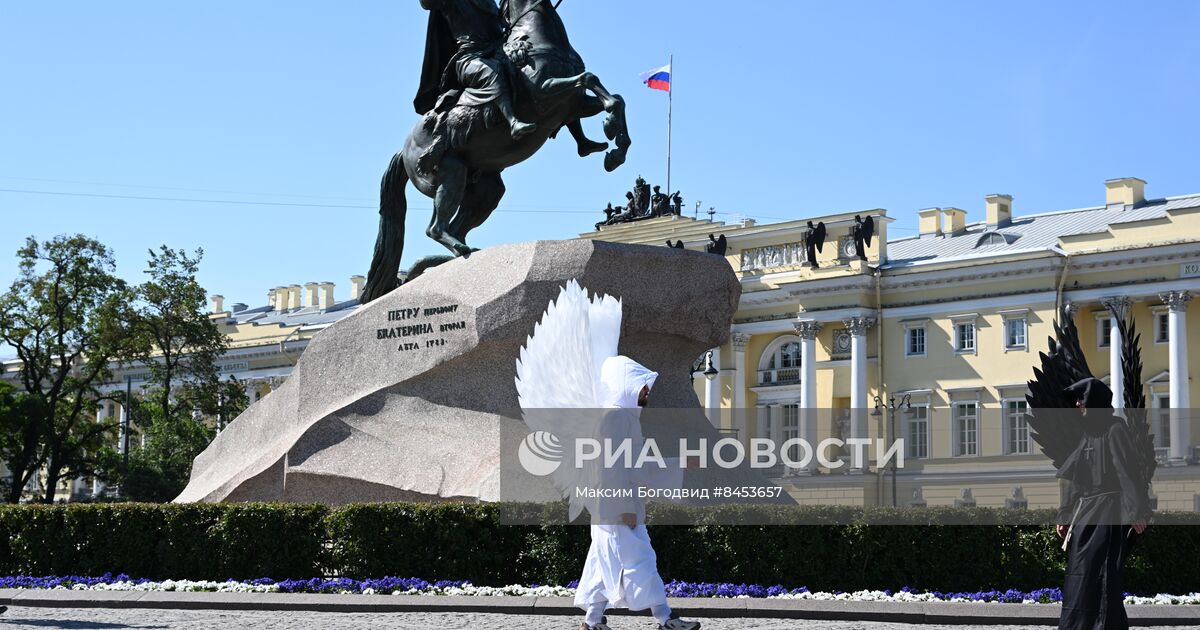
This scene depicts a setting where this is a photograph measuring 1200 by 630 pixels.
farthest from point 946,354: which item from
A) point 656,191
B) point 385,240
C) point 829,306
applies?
point 385,240

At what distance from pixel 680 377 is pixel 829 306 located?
47097 mm

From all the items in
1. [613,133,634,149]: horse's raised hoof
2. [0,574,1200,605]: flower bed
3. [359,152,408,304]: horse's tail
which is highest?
[613,133,634,149]: horse's raised hoof

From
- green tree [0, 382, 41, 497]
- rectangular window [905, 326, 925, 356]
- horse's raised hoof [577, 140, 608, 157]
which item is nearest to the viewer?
horse's raised hoof [577, 140, 608, 157]

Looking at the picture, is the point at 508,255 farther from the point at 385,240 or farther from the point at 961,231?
the point at 961,231

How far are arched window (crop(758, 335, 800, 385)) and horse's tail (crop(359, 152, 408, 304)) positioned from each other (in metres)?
47.6

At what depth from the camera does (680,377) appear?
12602mm

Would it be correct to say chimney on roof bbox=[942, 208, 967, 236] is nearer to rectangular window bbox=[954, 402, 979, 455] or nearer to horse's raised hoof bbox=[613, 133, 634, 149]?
rectangular window bbox=[954, 402, 979, 455]

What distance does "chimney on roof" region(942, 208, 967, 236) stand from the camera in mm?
59844

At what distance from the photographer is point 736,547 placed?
426 inches

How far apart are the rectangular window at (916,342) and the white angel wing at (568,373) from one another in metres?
46.8

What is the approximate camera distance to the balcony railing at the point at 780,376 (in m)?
61.7

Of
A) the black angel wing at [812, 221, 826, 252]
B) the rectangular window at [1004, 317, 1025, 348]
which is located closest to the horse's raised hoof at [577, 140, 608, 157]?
the rectangular window at [1004, 317, 1025, 348]

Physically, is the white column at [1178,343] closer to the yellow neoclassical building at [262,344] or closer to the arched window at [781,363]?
the arched window at [781,363]

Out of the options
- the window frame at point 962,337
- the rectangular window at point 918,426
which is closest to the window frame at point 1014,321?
the window frame at point 962,337
